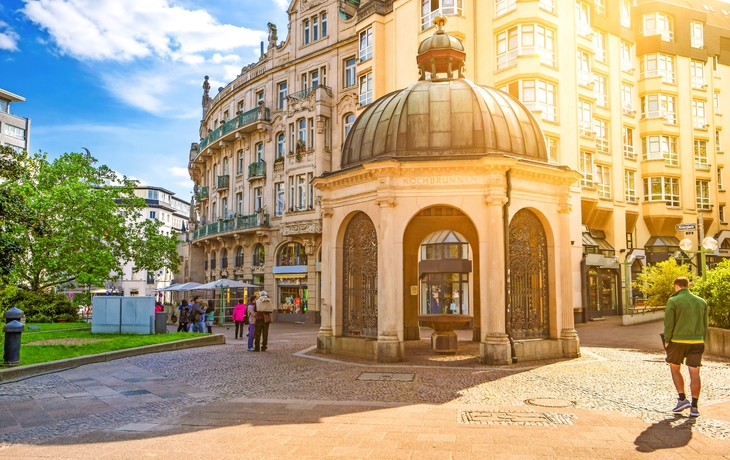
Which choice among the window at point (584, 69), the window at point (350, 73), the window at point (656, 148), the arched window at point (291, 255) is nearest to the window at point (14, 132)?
the arched window at point (291, 255)

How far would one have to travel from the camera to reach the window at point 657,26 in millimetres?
43125

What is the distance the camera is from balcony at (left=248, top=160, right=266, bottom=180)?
148 feet

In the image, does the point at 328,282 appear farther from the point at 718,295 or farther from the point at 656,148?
the point at 656,148

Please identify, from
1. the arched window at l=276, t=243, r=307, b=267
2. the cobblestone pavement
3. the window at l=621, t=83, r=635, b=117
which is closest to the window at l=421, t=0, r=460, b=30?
the window at l=621, t=83, r=635, b=117

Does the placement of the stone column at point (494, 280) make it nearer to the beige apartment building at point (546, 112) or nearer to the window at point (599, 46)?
the beige apartment building at point (546, 112)

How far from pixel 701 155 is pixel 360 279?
39452 mm

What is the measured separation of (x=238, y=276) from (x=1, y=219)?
3326 centimetres

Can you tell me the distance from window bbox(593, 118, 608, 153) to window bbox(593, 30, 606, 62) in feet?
13.3

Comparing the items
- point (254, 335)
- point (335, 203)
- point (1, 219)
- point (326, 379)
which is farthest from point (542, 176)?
point (1, 219)

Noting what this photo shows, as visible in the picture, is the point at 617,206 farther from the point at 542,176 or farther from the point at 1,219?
the point at 1,219

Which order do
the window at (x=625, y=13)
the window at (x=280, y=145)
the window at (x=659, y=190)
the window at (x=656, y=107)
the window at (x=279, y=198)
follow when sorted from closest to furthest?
the window at (x=625, y=13), the window at (x=659, y=190), the window at (x=656, y=107), the window at (x=279, y=198), the window at (x=280, y=145)

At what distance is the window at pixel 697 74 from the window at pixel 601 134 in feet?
38.5

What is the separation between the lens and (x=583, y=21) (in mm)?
36938

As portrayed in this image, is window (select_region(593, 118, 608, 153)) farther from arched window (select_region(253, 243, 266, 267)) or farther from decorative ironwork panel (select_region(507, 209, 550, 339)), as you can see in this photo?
decorative ironwork panel (select_region(507, 209, 550, 339))
